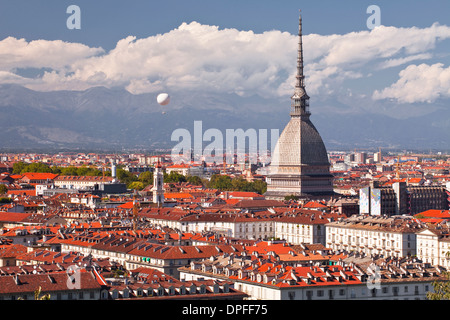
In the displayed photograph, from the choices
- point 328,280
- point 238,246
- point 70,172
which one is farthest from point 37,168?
point 328,280

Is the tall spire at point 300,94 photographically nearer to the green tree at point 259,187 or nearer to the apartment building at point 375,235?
the green tree at point 259,187

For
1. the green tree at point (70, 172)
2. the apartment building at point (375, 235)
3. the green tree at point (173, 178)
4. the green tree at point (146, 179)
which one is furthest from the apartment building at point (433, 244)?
the green tree at point (70, 172)

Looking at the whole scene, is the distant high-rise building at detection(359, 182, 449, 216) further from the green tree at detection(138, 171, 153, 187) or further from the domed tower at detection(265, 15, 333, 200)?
the green tree at detection(138, 171, 153, 187)

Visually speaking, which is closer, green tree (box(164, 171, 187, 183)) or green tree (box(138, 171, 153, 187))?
green tree (box(164, 171, 187, 183))

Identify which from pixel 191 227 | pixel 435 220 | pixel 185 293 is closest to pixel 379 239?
pixel 435 220

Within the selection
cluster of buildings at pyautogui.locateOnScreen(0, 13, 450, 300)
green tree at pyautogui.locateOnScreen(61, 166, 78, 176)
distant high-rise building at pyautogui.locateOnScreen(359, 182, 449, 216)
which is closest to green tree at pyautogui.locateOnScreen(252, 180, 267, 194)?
cluster of buildings at pyautogui.locateOnScreen(0, 13, 450, 300)

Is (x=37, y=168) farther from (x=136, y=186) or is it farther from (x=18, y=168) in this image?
(x=136, y=186)

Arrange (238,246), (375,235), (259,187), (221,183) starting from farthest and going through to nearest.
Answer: (221,183), (259,187), (375,235), (238,246)

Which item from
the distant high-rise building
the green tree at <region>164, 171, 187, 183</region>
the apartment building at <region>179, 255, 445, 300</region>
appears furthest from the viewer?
the green tree at <region>164, 171, 187, 183</region>

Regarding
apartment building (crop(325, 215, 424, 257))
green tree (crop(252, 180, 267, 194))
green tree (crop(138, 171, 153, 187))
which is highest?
green tree (crop(138, 171, 153, 187))
